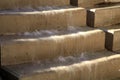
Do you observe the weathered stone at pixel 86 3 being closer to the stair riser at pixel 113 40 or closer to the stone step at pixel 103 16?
Result: the stone step at pixel 103 16

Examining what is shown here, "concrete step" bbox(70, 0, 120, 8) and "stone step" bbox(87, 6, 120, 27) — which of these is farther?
"concrete step" bbox(70, 0, 120, 8)

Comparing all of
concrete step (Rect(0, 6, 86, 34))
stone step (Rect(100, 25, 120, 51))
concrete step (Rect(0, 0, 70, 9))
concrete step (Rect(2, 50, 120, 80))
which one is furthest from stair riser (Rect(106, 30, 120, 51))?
concrete step (Rect(0, 0, 70, 9))

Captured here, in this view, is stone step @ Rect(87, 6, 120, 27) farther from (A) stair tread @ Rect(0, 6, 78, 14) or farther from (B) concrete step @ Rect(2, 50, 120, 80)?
(B) concrete step @ Rect(2, 50, 120, 80)

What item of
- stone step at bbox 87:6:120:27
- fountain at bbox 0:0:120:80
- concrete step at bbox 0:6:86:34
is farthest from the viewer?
stone step at bbox 87:6:120:27

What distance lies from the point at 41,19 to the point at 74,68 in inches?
34.2

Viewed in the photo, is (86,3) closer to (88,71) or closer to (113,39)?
(113,39)

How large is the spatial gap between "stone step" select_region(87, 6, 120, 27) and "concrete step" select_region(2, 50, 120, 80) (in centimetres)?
51

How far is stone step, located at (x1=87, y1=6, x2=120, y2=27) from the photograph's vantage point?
501 cm

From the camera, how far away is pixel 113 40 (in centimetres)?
482

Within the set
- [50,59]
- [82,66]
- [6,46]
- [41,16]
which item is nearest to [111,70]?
[82,66]

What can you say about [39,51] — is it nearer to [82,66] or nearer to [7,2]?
[82,66]

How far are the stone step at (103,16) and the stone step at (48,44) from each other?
226mm

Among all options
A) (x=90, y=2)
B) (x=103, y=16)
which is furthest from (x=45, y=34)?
(x=90, y=2)

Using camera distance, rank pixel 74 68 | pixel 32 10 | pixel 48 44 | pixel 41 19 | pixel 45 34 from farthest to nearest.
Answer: pixel 32 10
pixel 41 19
pixel 45 34
pixel 48 44
pixel 74 68
